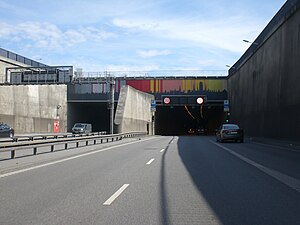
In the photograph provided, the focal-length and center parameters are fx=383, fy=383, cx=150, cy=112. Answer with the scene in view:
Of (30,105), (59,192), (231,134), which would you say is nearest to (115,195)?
(59,192)

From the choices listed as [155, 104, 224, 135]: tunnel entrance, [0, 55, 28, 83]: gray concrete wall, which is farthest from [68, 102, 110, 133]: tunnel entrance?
[0, 55, 28, 83]: gray concrete wall

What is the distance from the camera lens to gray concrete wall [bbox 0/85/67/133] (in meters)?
45.2

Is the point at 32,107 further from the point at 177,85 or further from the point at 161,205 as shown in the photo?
the point at 161,205

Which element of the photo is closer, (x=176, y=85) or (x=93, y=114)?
(x=176, y=85)

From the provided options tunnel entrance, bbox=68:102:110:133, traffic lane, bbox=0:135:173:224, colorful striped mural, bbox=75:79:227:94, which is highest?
colorful striped mural, bbox=75:79:227:94

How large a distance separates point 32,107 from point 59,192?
143 ft

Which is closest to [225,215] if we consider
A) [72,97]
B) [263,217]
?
[263,217]

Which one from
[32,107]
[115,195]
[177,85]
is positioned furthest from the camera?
[177,85]

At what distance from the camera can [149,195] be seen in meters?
8.21

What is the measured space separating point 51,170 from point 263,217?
7.82 m

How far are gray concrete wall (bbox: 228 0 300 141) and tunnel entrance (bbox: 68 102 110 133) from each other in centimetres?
2681

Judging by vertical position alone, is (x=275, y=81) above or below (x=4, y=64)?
below

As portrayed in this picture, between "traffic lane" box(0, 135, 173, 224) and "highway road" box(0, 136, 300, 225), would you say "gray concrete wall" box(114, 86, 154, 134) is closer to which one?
"traffic lane" box(0, 135, 173, 224)

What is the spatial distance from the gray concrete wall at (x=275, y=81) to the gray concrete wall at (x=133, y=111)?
579 inches
